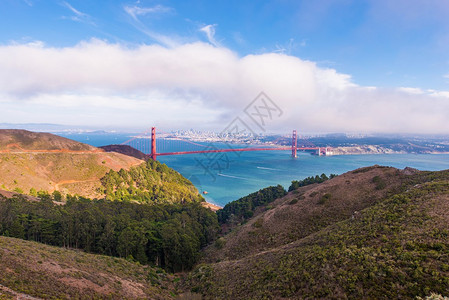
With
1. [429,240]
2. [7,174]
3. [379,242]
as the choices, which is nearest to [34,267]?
[379,242]

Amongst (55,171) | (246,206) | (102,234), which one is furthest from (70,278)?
(55,171)

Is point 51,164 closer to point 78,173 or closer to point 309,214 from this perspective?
point 78,173

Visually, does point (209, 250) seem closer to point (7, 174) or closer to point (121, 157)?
point (7, 174)

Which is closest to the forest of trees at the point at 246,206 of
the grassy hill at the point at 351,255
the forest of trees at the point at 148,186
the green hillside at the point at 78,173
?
the grassy hill at the point at 351,255

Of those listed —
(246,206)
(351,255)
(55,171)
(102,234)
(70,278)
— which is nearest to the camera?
(351,255)

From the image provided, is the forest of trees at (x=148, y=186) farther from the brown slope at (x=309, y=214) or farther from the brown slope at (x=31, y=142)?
the brown slope at (x=309, y=214)

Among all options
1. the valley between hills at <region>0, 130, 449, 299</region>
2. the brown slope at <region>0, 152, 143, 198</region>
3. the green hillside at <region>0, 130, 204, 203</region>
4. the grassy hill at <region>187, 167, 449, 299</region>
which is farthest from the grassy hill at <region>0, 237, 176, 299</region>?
the brown slope at <region>0, 152, 143, 198</region>
